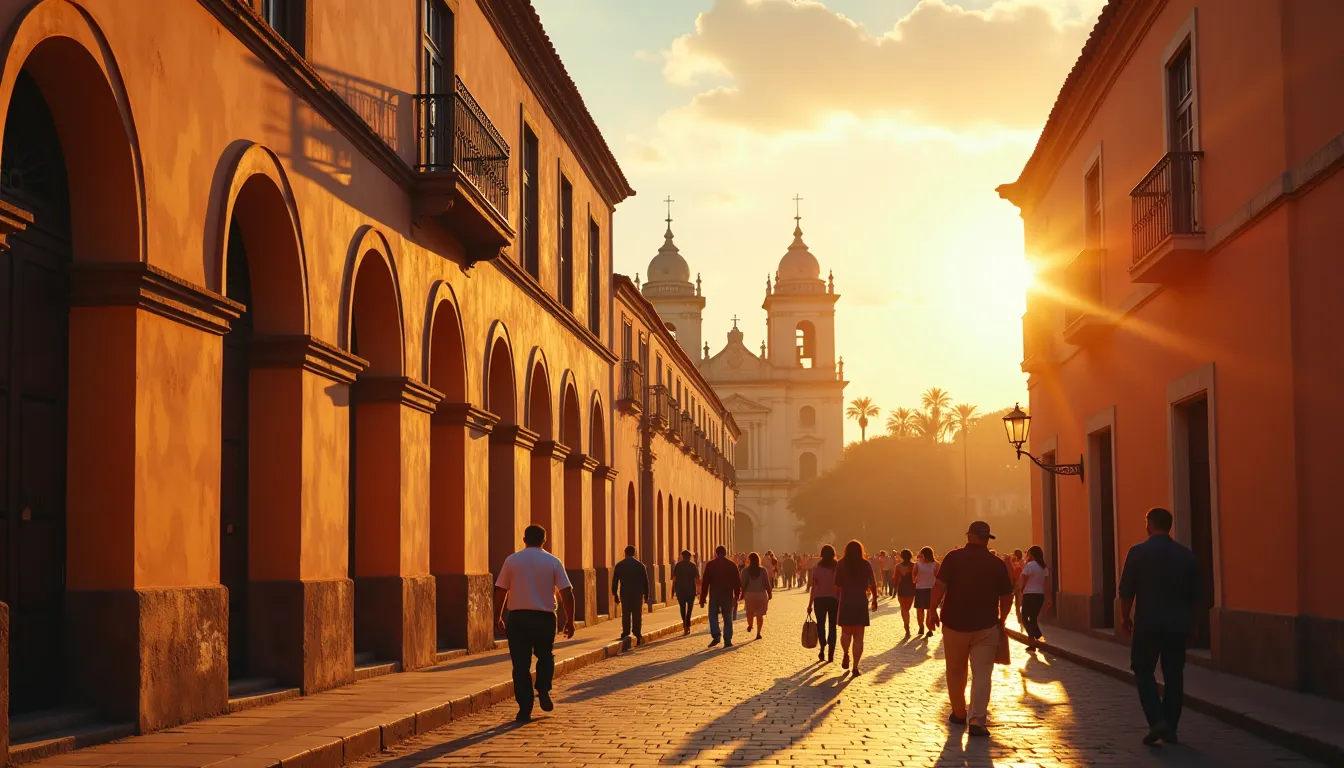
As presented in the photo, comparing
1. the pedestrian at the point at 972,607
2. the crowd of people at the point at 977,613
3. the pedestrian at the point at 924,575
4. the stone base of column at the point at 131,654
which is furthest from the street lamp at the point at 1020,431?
the stone base of column at the point at 131,654

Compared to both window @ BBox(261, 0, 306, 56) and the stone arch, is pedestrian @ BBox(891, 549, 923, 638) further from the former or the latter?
window @ BBox(261, 0, 306, 56)

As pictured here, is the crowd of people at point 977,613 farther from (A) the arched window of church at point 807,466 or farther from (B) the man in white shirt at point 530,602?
(A) the arched window of church at point 807,466

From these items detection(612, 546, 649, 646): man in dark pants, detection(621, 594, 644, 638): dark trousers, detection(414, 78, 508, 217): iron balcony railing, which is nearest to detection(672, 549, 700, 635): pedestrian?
detection(621, 594, 644, 638): dark trousers

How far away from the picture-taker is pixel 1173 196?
16.8 meters

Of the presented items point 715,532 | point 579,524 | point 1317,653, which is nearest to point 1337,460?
point 1317,653

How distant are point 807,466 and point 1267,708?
3395 inches

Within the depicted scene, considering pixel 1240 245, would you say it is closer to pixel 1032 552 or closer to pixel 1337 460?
pixel 1337 460

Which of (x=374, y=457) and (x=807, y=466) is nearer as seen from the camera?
(x=374, y=457)

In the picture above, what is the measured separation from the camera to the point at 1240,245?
1515 cm

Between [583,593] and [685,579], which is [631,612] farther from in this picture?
[583,593]

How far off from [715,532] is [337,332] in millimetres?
53070

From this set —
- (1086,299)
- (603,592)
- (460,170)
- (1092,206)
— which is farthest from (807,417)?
(460,170)

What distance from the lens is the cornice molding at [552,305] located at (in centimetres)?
2080

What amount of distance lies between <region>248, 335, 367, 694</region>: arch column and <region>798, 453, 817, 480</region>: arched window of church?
84567mm
